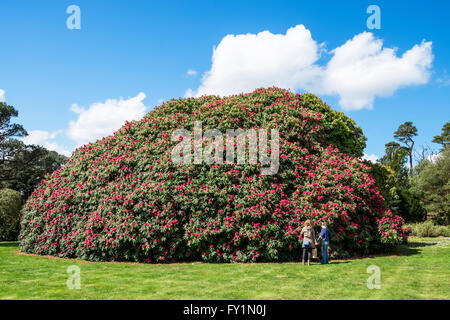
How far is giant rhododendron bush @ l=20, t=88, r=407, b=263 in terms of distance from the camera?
1231 centimetres

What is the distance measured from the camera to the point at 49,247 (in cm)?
1522

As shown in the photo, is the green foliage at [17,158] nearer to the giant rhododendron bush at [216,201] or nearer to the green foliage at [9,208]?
the green foliage at [9,208]

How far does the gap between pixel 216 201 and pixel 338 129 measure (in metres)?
7.48

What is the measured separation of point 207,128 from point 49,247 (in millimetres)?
8873

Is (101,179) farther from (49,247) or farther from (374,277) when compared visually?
(374,277)

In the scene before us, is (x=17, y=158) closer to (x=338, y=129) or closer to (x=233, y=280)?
(x=338, y=129)

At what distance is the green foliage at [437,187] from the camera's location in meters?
32.8

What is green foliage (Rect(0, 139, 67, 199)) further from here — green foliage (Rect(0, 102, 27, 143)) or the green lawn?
the green lawn

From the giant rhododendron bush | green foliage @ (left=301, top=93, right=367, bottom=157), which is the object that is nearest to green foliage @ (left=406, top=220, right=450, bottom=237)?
green foliage @ (left=301, top=93, right=367, bottom=157)

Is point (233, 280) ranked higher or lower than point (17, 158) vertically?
lower

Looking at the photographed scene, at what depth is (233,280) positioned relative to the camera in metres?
8.68

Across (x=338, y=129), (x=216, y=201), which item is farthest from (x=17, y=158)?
(x=338, y=129)

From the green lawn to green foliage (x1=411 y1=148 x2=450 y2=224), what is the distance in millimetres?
24369
